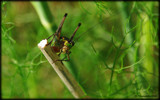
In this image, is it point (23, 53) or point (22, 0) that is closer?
point (23, 53)

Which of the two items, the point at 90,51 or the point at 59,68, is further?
the point at 90,51

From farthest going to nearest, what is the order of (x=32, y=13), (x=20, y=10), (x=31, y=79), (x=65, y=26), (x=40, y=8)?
(x=20, y=10) → (x=32, y=13) → (x=31, y=79) → (x=65, y=26) → (x=40, y=8)

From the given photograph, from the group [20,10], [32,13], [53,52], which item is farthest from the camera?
[20,10]

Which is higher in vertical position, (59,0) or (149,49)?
(59,0)

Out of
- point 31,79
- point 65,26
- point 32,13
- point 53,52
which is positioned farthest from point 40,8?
point 32,13

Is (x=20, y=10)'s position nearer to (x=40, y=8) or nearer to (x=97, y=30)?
(x=97, y=30)

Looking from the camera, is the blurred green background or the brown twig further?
the blurred green background

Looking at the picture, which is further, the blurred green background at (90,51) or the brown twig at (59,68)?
the blurred green background at (90,51)

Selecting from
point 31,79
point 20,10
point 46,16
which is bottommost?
point 31,79
